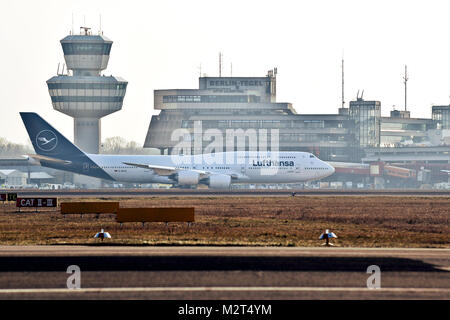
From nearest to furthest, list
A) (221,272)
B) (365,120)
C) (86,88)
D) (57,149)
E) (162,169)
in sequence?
(221,272), (162,169), (57,149), (86,88), (365,120)

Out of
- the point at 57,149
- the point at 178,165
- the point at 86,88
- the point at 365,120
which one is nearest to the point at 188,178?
the point at 178,165

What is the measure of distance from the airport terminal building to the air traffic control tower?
1597 centimetres

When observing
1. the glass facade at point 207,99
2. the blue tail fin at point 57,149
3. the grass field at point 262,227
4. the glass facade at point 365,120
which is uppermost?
the glass facade at point 207,99

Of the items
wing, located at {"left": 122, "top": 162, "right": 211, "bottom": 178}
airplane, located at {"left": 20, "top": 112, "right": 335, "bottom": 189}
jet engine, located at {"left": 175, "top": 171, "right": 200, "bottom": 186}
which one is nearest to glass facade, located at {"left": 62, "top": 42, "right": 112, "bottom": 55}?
airplane, located at {"left": 20, "top": 112, "right": 335, "bottom": 189}

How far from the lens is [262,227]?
50.0 meters

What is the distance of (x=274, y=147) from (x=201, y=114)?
20049 millimetres

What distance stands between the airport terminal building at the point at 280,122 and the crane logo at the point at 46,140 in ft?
214

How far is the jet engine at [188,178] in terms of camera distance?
4163 inches

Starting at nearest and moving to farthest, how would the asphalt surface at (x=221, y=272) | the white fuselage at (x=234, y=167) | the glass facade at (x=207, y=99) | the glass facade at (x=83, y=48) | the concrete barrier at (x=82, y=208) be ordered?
the asphalt surface at (x=221, y=272) < the concrete barrier at (x=82, y=208) < the white fuselage at (x=234, y=167) < the glass facade at (x=83, y=48) < the glass facade at (x=207, y=99)

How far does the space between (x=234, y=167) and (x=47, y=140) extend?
26.1 meters

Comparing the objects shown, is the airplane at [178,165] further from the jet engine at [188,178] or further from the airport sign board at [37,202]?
the airport sign board at [37,202]

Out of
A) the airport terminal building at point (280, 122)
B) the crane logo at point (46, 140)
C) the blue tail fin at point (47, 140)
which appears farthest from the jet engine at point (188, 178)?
the airport terminal building at point (280, 122)

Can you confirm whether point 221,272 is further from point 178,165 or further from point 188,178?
point 178,165
